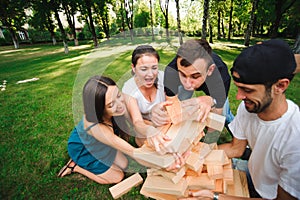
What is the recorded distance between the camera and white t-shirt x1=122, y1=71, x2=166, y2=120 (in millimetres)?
2273

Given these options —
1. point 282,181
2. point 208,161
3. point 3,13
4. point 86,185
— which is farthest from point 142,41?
point 3,13

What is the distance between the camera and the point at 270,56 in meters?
1.07

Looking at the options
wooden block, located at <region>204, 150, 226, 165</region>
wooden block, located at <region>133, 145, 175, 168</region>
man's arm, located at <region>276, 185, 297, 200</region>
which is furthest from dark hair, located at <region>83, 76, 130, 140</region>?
man's arm, located at <region>276, 185, 297, 200</region>

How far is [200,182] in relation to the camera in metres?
1.60

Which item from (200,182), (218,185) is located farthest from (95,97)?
(218,185)

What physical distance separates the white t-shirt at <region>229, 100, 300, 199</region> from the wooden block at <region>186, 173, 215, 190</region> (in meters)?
0.46

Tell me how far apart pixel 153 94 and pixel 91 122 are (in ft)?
3.02

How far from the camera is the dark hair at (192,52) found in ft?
5.94

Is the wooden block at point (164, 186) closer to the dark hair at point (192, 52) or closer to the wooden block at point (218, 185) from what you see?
the wooden block at point (218, 185)

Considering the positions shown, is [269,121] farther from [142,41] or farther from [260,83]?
[142,41]

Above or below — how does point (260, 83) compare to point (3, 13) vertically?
below

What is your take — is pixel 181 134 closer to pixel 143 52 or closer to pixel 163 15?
pixel 143 52

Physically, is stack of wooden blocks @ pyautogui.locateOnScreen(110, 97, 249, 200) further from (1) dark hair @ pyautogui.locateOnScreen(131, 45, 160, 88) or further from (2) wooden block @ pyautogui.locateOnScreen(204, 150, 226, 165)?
(1) dark hair @ pyautogui.locateOnScreen(131, 45, 160, 88)

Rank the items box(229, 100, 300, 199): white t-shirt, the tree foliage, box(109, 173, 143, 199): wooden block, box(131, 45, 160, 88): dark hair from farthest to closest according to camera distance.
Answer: the tree foliage, box(109, 173, 143, 199): wooden block, box(131, 45, 160, 88): dark hair, box(229, 100, 300, 199): white t-shirt
